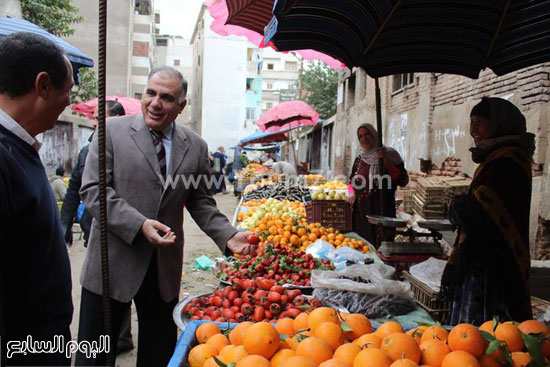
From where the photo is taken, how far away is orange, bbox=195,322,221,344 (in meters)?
1.76

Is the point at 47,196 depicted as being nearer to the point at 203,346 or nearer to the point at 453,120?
the point at 203,346

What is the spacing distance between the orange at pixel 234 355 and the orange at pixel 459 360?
0.67 meters

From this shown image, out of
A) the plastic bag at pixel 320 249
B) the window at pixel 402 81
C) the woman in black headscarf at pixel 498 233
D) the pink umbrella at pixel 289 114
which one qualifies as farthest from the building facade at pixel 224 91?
the woman in black headscarf at pixel 498 233

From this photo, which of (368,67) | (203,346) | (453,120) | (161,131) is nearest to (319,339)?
(203,346)

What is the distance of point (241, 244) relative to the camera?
8.80 ft

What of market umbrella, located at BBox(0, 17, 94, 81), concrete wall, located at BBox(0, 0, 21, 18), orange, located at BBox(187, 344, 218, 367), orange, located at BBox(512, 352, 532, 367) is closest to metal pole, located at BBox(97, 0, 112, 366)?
orange, located at BBox(187, 344, 218, 367)

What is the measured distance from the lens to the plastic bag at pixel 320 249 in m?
4.73

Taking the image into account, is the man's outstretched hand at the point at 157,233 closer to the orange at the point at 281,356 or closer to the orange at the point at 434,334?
the orange at the point at 281,356

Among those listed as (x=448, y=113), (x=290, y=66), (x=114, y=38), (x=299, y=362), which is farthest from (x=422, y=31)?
(x=290, y=66)

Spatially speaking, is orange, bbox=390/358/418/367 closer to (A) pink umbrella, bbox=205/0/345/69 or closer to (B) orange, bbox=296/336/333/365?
(B) orange, bbox=296/336/333/365

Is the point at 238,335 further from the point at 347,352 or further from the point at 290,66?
the point at 290,66

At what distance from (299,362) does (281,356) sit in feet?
0.50

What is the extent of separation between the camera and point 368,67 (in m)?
4.58

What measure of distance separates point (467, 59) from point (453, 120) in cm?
473
